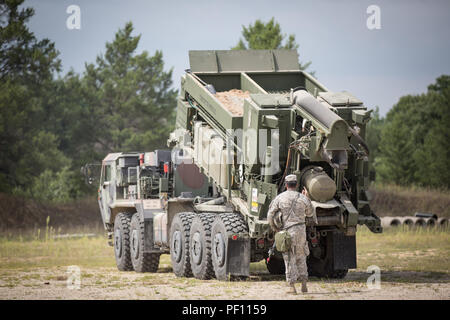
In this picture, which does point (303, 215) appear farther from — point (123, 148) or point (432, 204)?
point (123, 148)

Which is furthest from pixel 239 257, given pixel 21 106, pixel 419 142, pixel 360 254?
pixel 419 142

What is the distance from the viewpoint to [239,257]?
51.7ft

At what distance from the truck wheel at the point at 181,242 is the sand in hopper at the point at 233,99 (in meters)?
2.47

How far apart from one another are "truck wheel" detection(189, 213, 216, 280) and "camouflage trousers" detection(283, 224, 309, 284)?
3301mm

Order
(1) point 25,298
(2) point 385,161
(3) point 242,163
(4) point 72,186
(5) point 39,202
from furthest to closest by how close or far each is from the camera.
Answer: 1. (2) point 385,161
2. (4) point 72,186
3. (5) point 39,202
4. (3) point 242,163
5. (1) point 25,298

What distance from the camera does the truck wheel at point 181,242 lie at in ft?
57.1

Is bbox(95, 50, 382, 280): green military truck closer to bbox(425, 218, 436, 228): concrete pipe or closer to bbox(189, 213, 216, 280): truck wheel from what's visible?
bbox(189, 213, 216, 280): truck wheel

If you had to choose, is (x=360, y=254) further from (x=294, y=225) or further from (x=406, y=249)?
(x=294, y=225)

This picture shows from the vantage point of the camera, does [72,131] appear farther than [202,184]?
Yes

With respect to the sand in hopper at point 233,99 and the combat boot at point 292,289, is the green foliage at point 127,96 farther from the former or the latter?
the combat boot at point 292,289
